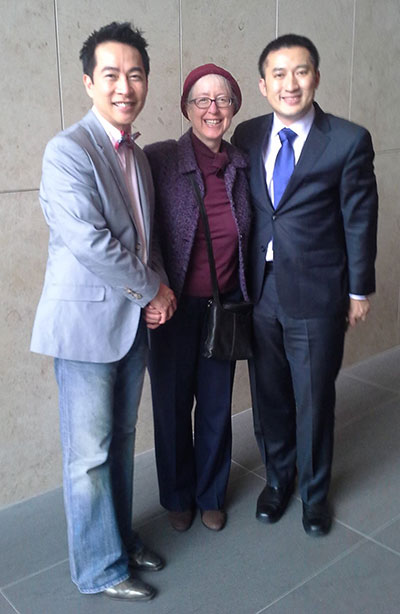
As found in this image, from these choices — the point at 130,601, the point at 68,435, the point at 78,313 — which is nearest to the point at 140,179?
the point at 78,313

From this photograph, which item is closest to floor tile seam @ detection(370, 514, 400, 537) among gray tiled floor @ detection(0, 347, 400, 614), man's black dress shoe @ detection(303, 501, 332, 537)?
gray tiled floor @ detection(0, 347, 400, 614)

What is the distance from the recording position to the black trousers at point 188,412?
2322 mm

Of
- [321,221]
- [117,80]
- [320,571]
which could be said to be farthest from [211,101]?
[320,571]

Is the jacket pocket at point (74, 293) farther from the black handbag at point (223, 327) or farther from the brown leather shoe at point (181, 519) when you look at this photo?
the brown leather shoe at point (181, 519)

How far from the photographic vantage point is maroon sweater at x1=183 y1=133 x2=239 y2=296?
223cm

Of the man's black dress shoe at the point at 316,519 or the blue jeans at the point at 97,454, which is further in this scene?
the man's black dress shoe at the point at 316,519

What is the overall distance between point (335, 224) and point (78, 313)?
3.23 ft

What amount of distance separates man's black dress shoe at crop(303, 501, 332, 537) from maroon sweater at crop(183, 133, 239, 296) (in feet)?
3.18

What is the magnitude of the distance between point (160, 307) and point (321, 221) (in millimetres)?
675

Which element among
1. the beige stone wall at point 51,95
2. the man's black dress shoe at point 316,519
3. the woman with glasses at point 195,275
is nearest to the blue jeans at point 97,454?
the woman with glasses at point 195,275

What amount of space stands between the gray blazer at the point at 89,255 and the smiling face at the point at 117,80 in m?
0.07

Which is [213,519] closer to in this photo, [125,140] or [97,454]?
[97,454]

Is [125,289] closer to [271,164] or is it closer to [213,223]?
[213,223]

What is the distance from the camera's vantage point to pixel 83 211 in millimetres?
1787
